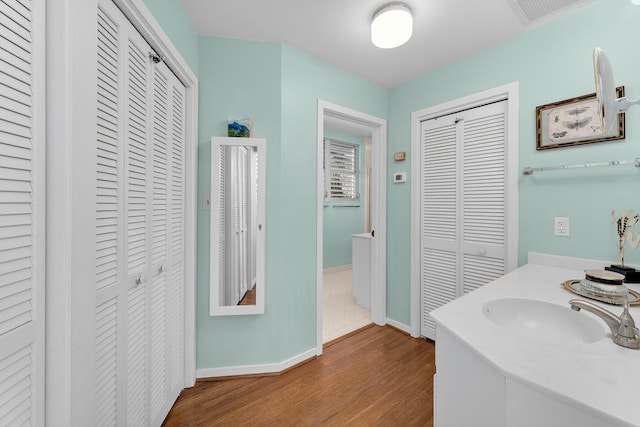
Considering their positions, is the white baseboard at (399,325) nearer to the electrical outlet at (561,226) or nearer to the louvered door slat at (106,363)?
the electrical outlet at (561,226)

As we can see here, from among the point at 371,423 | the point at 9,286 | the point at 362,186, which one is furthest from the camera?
the point at 362,186

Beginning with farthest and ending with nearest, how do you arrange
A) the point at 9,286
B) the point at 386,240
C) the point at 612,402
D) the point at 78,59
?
the point at 386,240
the point at 78,59
the point at 9,286
the point at 612,402

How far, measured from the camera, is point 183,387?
1654 millimetres

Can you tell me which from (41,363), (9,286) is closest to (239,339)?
(41,363)

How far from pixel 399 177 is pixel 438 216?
52 cm

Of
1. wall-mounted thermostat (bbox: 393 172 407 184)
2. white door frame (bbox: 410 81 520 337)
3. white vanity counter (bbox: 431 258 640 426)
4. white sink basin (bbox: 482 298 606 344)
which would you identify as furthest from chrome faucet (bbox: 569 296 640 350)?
wall-mounted thermostat (bbox: 393 172 407 184)

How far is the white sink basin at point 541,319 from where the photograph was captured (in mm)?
904

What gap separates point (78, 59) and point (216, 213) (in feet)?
3.48

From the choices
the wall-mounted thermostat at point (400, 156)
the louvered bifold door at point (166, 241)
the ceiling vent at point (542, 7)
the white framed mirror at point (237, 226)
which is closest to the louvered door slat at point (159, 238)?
the louvered bifold door at point (166, 241)

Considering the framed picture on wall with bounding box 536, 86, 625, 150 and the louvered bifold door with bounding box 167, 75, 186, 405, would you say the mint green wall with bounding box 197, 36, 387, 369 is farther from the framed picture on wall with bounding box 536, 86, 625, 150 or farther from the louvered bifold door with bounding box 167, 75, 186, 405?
the framed picture on wall with bounding box 536, 86, 625, 150

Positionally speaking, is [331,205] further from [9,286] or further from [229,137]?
[9,286]

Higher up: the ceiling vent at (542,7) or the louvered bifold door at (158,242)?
the ceiling vent at (542,7)

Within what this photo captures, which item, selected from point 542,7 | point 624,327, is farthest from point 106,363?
point 542,7

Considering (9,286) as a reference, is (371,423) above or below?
below
